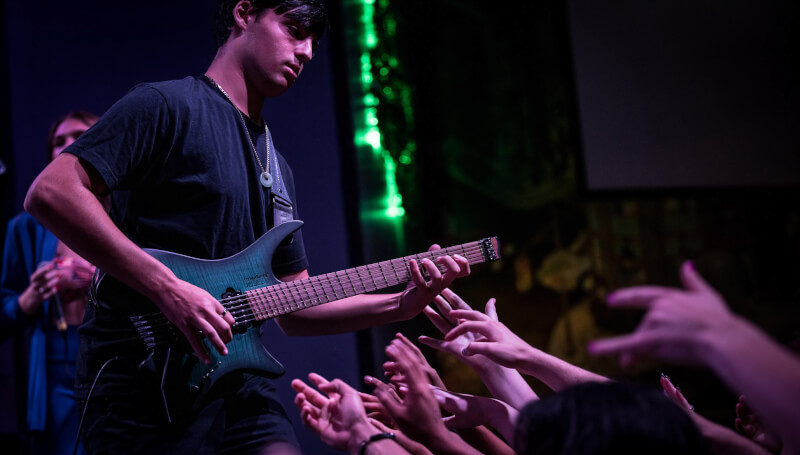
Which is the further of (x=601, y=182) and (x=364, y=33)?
(x=601, y=182)

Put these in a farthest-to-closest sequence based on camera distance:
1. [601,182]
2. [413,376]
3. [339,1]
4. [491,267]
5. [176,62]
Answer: [491,267], [601,182], [339,1], [176,62], [413,376]

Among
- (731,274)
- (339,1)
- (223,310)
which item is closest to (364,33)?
(339,1)

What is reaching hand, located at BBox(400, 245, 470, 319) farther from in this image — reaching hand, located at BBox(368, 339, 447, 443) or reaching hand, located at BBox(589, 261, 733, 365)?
reaching hand, located at BBox(589, 261, 733, 365)

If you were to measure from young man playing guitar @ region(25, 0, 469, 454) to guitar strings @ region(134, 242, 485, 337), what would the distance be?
0.04m

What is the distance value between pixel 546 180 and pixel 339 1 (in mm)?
1998

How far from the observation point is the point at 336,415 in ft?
3.97

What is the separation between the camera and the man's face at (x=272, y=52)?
163cm

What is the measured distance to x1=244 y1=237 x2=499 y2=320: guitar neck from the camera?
1441mm

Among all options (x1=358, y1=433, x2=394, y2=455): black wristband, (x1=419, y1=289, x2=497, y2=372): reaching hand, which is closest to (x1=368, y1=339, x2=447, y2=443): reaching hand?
(x1=358, y1=433, x2=394, y2=455): black wristband

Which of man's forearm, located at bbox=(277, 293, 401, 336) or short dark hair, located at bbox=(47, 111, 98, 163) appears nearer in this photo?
man's forearm, located at bbox=(277, 293, 401, 336)

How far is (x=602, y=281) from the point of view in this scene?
4324mm

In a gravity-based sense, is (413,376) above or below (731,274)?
above

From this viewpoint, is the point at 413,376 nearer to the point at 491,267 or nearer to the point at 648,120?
the point at 491,267

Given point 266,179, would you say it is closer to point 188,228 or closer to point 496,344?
point 188,228
